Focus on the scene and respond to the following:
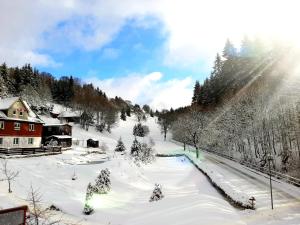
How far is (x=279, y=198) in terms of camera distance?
2922cm

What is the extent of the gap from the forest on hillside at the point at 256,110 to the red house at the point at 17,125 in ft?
113

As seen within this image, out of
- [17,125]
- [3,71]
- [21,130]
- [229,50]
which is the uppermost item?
[229,50]

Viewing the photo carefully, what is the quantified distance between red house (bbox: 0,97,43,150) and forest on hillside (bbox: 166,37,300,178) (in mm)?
34595

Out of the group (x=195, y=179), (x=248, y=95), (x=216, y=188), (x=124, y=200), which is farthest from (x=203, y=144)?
(x=124, y=200)

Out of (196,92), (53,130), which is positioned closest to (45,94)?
(53,130)

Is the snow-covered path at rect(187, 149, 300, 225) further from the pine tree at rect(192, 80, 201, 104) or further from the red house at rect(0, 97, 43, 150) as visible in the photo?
the pine tree at rect(192, 80, 201, 104)

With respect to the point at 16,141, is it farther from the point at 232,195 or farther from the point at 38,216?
the point at 38,216

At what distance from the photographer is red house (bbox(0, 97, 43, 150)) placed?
5110 cm

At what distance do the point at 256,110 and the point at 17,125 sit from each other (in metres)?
41.9

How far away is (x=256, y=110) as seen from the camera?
6212 centimetres

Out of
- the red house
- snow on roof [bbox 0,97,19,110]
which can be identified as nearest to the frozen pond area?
the red house

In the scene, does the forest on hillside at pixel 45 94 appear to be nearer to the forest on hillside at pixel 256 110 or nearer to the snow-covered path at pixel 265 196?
the forest on hillside at pixel 256 110

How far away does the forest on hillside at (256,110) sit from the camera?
167 ft

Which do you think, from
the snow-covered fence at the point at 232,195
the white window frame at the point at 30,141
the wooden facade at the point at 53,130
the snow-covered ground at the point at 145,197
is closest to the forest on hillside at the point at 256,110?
the snow-covered fence at the point at 232,195
